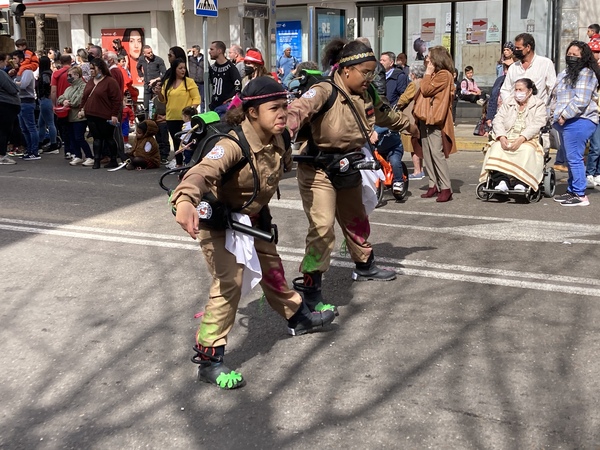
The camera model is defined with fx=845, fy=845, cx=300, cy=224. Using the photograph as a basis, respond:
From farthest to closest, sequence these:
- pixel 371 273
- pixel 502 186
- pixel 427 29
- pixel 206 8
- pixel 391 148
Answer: pixel 427 29 → pixel 206 8 → pixel 391 148 → pixel 502 186 → pixel 371 273

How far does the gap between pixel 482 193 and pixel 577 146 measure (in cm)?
121

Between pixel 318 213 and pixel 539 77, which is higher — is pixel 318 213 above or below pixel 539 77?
below

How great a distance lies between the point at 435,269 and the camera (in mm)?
6773

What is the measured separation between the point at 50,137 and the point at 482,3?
11.1 meters

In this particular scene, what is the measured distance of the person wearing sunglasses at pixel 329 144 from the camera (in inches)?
221

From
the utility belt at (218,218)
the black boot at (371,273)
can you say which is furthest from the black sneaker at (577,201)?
the utility belt at (218,218)

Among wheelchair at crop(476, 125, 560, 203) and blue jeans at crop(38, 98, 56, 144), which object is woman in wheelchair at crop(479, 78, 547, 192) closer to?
wheelchair at crop(476, 125, 560, 203)

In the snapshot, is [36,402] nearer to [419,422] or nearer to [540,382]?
[419,422]

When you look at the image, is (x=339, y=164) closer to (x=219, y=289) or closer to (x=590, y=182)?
(x=219, y=289)

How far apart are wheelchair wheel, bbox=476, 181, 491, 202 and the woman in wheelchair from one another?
71mm

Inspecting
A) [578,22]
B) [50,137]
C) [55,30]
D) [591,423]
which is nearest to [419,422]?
[591,423]

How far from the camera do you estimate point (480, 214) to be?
30.0 feet

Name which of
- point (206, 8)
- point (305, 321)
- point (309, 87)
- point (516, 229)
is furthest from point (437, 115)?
point (206, 8)

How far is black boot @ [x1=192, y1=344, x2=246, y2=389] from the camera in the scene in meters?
4.48
